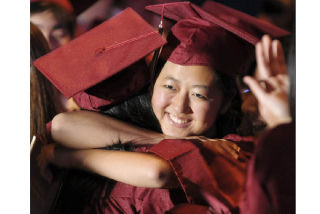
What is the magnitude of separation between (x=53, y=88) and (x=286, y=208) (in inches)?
18.0

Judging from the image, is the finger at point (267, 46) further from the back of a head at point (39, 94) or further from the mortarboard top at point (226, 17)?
the back of a head at point (39, 94)

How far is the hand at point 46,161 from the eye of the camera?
2.80 feet

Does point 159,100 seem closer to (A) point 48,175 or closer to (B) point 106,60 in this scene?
(B) point 106,60

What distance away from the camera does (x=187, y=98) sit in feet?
2.61

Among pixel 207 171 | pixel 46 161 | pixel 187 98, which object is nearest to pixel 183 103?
pixel 187 98

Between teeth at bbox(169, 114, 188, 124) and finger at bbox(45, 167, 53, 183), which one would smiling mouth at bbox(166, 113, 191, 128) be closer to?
teeth at bbox(169, 114, 188, 124)

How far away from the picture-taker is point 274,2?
0.77 metres

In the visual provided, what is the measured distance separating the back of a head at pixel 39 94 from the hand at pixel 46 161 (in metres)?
0.04

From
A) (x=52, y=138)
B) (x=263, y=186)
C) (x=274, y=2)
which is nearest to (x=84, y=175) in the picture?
(x=52, y=138)

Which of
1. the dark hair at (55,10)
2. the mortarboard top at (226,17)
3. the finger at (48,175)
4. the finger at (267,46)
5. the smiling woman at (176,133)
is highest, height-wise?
the dark hair at (55,10)

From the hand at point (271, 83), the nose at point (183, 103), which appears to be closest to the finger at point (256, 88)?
the hand at point (271, 83)

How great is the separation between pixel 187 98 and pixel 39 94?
11.4 inches

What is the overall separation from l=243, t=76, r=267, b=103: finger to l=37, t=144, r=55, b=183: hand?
1.18ft

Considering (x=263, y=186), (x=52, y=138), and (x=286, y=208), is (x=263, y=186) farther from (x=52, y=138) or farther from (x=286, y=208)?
(x=52, y=138)
